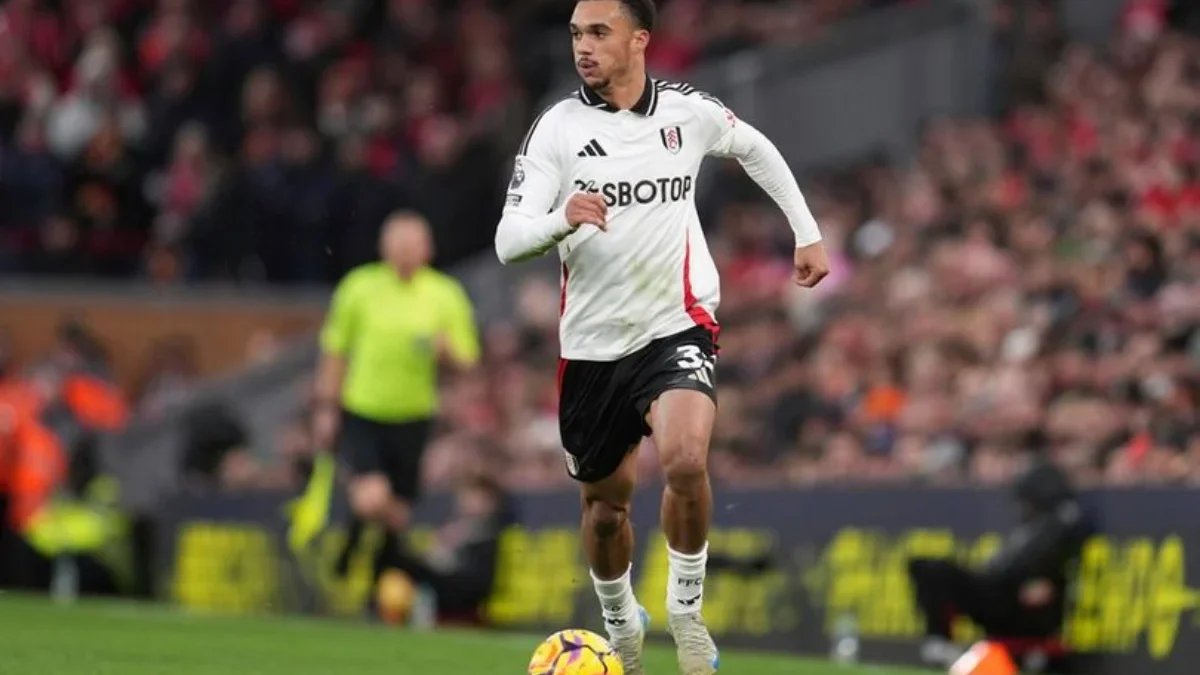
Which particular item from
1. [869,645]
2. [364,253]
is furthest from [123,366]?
[869,645]

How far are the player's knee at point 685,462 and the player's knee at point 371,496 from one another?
6.61m

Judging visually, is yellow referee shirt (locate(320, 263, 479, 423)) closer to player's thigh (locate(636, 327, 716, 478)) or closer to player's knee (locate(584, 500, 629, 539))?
player's knee (locate(584, 500, 629, 539))

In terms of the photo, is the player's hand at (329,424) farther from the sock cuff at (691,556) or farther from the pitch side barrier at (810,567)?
the sock cuff at (691,556)

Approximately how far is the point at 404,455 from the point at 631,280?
21.7ft

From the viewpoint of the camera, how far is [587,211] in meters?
9.56

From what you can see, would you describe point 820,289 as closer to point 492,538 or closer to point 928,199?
point 928,199

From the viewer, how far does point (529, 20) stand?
29.0 metres

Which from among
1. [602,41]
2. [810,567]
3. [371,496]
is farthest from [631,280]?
[371,496]

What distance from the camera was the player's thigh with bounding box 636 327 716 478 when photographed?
32.8 feet

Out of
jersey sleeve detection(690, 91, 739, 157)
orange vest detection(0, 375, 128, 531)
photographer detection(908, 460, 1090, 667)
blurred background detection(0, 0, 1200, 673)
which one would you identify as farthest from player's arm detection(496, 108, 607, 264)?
orange vest detection(0, 375, 128, 531)

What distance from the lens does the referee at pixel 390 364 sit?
655 inches

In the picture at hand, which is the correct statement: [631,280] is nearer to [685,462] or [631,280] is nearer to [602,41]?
[685,462]

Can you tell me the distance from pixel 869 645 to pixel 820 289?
5.62 meters

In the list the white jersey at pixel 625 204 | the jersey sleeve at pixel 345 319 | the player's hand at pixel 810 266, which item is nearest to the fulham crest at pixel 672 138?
the white jersey at pixel 625 204
